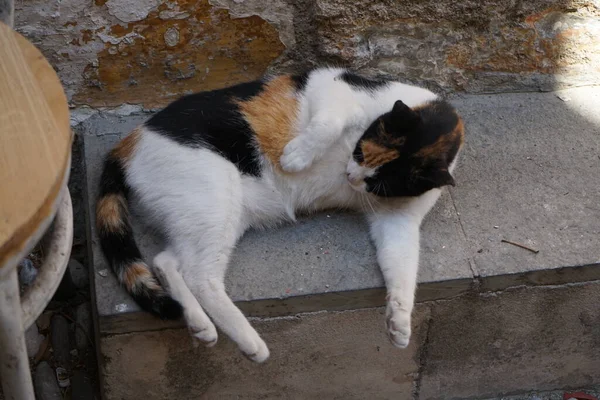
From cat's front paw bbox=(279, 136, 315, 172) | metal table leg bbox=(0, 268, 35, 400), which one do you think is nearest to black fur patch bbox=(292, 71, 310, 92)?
cat's front paw bbox=(279, 136, 315, 172)

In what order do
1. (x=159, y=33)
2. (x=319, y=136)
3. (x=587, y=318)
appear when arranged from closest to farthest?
(x=319, y=136) < (x=587, y=318) < (x=159, y=33)

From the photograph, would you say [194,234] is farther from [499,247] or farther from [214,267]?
[499,247]

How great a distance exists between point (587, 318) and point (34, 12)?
223 cm

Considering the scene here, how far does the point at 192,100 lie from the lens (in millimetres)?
2443

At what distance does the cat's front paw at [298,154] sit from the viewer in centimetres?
236

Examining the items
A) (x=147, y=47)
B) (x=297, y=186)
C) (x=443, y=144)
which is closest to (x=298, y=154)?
(x=297, y=186)

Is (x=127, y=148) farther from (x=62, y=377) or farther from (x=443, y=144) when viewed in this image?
(x=443, y=144)

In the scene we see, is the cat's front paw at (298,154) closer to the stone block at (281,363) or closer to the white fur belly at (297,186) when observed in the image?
the white fur belly at (297,186)

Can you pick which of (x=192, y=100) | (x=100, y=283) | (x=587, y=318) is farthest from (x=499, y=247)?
(x=100, y=283)

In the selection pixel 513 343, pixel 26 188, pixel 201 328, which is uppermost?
pixel 26 188

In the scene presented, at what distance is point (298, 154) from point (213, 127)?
0.29 metres

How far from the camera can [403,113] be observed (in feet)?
7.32

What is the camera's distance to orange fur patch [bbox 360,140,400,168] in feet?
7.50

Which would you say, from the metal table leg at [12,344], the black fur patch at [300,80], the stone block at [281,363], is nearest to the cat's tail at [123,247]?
the stone block at [281,363]
